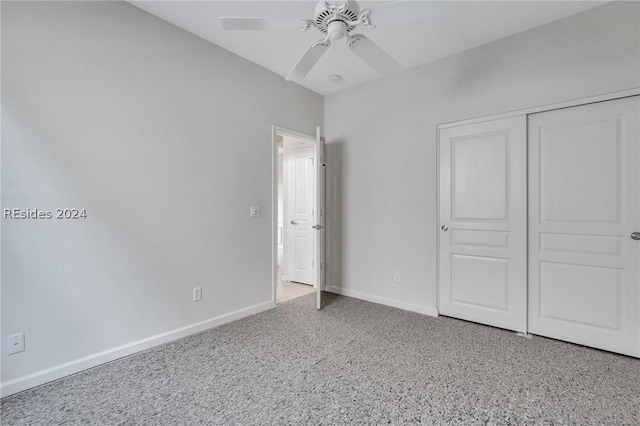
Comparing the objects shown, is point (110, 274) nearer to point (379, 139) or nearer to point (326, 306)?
point (326, 306)

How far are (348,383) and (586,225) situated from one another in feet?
7.58

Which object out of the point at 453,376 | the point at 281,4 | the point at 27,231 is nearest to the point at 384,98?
the point at 281,4

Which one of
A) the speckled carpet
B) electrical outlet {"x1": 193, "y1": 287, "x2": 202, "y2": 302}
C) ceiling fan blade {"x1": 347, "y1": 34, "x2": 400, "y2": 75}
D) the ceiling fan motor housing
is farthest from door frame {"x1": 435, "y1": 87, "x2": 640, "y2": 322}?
electrical outlet {"x1": 193, "y1": 287, "x2": 202, "y2": 302}

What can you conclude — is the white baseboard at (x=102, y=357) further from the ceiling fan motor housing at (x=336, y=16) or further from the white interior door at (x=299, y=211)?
the ceiling fan motor housing at (x=336, y=16)

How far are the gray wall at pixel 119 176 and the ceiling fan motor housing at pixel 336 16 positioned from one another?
1650mm

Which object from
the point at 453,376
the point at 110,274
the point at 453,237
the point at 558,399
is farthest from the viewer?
the point at 453,237

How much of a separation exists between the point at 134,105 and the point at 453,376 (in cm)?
315

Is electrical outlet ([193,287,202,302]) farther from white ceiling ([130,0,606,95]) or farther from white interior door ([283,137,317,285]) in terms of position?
white ceiling ([130,0,606,95])

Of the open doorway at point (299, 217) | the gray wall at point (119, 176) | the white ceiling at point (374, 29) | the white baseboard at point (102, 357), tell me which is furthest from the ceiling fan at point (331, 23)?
the open doorway at point (299, 217)

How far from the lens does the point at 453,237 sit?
313cm

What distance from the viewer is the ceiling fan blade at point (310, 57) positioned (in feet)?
5.92

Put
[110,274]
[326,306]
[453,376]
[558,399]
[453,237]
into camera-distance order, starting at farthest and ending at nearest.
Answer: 1. [326,306]
2. [453,237]
3. [110,274]
4. [453,376]
5. [558,399]

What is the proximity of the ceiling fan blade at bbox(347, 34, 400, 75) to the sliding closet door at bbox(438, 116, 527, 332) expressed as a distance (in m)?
1.51

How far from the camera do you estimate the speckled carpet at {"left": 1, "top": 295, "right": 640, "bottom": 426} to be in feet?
5.51
